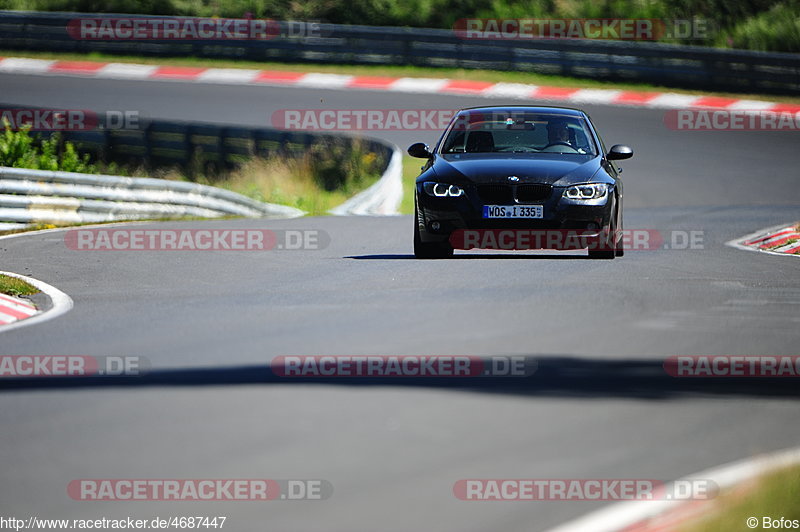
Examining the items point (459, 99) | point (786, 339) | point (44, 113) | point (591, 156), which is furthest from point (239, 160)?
point (786, 339)

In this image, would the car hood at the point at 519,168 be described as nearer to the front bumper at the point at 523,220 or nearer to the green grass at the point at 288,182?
the front bumper at the point at 523,220

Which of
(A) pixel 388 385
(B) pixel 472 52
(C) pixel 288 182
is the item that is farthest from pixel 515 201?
(B) pixel 472 52

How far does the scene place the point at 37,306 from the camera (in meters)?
10.9

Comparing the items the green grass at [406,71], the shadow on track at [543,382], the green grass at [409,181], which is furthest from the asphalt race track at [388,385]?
the green grass at [406,71]

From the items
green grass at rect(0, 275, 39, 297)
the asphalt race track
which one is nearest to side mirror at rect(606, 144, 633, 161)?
the asphalt race track

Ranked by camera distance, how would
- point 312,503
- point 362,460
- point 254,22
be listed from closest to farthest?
point 312,503, point 362,460, point 254,22

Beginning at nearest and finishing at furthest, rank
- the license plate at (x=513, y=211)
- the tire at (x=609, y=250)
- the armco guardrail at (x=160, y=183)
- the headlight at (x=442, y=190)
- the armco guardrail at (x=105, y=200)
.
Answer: the license plate at (x=513, y=211)
the headlight at (x=442, y=190)
the tire at (x=609, y=250)
the armco guardrail at (x=105, y=200)
the armco guardrail at (x=160, y=183)

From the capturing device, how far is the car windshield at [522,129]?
42.6 ft

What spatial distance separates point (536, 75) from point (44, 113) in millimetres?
11867

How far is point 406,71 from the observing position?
1325 inches

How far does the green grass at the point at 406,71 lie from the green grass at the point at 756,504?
25486mm

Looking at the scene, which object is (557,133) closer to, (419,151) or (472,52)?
(419,151)

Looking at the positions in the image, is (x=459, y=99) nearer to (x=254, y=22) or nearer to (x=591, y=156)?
(x=254, y=22)

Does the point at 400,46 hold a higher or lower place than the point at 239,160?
higher
